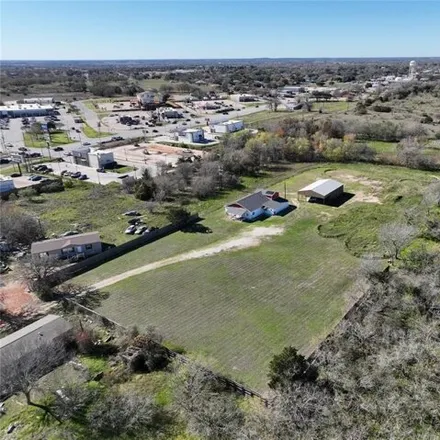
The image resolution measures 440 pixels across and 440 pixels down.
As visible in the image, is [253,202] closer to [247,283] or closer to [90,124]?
[247,283]

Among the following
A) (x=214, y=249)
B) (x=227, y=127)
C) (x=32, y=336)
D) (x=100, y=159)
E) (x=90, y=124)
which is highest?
(x=227, y=127)

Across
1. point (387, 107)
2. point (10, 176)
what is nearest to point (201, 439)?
point (10, 176)

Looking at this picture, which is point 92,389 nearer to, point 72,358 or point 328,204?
point 72,358

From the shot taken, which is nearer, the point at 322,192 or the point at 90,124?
the point at 322,192

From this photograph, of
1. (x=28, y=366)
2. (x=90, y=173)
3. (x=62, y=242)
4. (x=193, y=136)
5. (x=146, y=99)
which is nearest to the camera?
(x=28, y=366)

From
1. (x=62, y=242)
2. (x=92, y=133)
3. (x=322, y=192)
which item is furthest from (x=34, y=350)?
(x=92, y=133)
